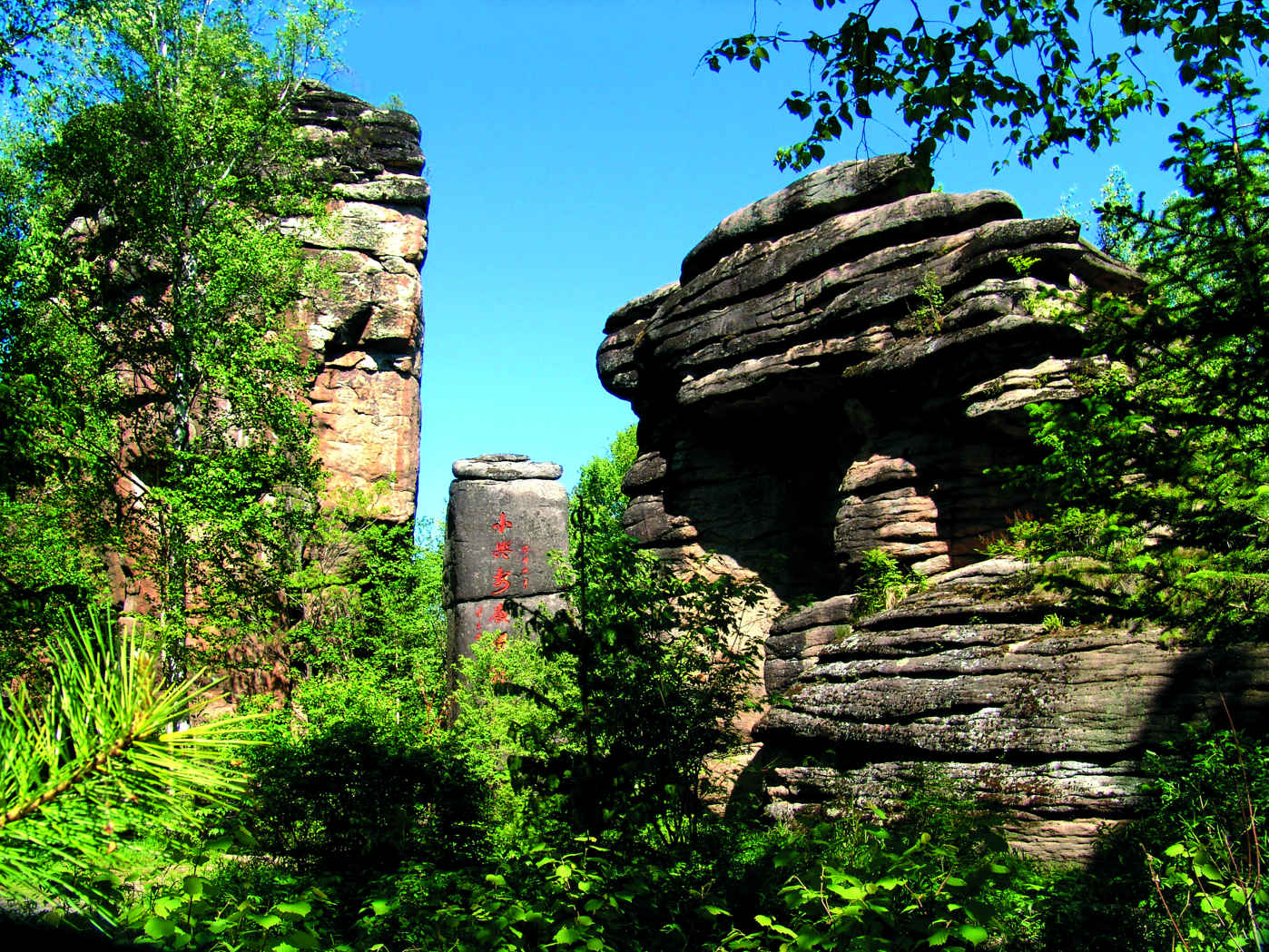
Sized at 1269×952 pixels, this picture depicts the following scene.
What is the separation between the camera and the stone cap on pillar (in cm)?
1484

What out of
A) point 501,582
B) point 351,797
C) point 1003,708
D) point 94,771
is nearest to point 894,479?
point 1003,708

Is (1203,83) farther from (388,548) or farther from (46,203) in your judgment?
(46,203)

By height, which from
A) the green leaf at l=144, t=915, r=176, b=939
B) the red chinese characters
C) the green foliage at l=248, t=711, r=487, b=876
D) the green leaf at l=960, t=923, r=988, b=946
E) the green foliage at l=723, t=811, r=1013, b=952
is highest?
the red chinese characters

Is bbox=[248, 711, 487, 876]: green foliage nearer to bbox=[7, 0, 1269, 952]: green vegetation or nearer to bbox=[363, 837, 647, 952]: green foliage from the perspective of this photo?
bbox=[7, 0, 1269, 952]: green vegetation

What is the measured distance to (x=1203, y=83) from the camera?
18.7 feet

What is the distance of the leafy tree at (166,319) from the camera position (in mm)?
10047

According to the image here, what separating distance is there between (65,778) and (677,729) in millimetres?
4159

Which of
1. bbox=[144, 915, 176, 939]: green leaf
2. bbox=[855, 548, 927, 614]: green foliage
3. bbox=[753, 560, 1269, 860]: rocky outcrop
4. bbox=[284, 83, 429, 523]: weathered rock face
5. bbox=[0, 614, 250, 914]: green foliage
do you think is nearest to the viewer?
bbox=[0, 614, 250, 914]: green foliage

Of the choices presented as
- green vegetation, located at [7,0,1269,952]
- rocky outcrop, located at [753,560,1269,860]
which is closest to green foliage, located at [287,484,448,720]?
green vegetation, located at [7,0,1269,952]

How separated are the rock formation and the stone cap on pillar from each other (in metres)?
2.63

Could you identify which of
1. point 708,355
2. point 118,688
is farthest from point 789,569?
point 118,688

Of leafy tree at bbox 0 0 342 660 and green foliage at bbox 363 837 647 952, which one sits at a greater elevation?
leafy tree at bbox 0 0 342 660

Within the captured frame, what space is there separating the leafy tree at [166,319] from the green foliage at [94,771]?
9260 mm

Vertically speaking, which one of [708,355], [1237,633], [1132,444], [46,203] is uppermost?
[46,203]
